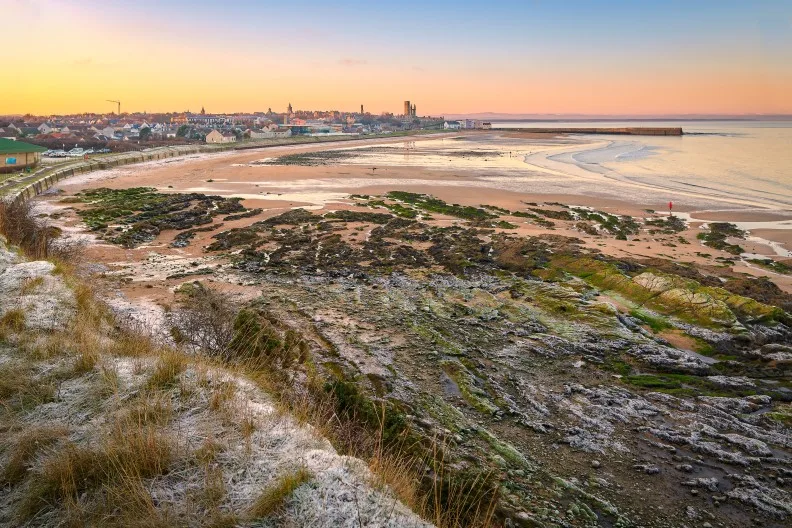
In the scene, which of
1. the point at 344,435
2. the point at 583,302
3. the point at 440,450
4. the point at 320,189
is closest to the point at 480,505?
the point at 440,450

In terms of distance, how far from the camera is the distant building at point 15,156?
A: 32.8m

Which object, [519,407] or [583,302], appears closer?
[519,407]

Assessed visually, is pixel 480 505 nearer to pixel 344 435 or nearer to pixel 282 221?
pixel 344 435

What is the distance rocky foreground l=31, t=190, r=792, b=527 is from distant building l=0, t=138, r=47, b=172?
914 inches

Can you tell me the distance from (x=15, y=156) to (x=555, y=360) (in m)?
39.9

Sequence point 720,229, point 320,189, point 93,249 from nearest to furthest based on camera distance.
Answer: point 93,249, point 720,229, point 320,189

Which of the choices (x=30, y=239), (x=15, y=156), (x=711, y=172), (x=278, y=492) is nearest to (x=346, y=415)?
(x=278, y=492)

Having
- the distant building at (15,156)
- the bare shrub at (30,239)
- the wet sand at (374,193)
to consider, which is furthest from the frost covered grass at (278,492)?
the distant building at (15,156)

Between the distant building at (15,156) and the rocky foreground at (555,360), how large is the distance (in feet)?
76.2

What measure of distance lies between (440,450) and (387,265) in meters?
9.06

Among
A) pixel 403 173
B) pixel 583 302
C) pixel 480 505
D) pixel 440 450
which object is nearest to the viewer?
pixel 480 505

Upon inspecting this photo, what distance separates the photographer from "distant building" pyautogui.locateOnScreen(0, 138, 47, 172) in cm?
3278

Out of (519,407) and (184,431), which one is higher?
(184,431)

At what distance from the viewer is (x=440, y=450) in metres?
6.09
